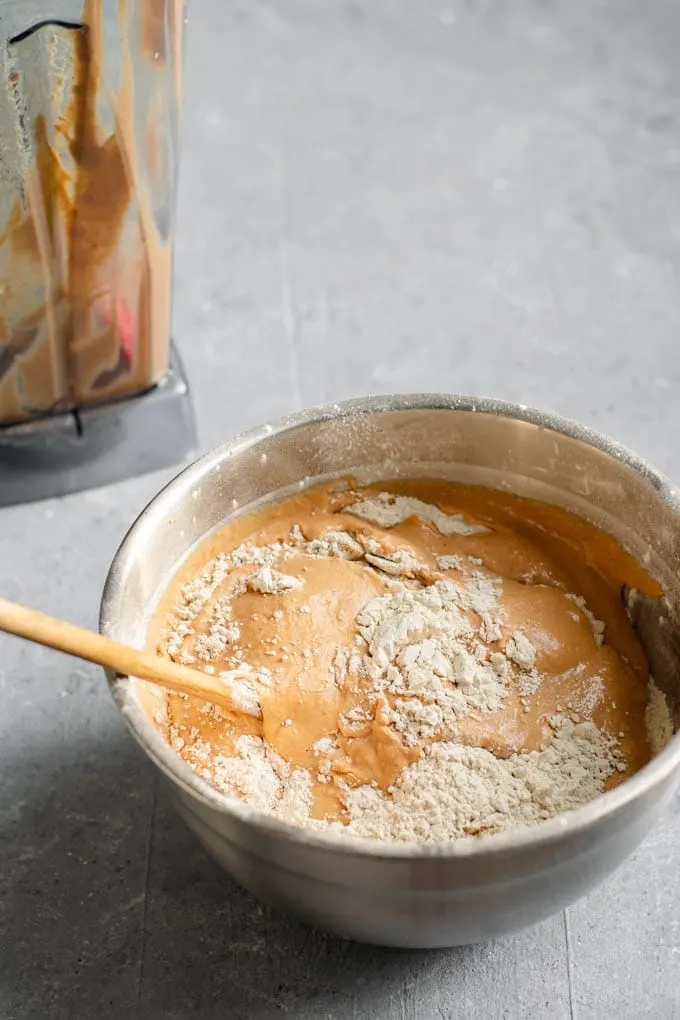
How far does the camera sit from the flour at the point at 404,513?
1.35m

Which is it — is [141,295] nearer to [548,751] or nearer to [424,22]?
[548,751]

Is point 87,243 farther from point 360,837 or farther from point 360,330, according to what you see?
point 360,837

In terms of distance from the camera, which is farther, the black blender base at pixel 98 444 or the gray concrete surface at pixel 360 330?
the black blender base at pixel 98 444

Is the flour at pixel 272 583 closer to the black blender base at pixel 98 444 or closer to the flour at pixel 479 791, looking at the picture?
the flour at pixel 479 791

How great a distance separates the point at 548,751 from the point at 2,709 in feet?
2.21

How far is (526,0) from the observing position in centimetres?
261

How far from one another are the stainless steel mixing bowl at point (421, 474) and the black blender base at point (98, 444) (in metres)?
0.43

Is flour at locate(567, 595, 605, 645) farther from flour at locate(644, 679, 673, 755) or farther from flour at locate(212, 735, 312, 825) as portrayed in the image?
flour at locate(212, 735, 312, 825)

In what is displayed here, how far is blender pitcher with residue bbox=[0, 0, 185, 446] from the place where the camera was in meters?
1.35

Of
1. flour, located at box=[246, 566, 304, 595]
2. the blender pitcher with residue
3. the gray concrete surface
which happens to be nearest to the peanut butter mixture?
flour, located at box=[246, 566, 304, 595]

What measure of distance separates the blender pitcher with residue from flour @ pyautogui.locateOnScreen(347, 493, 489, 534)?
0.46m

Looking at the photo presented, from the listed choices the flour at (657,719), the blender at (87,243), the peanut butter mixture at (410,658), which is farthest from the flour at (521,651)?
the blender at (87,243)

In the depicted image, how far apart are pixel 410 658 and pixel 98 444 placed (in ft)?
2.31

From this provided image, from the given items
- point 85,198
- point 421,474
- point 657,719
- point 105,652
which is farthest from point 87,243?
point 657,719
